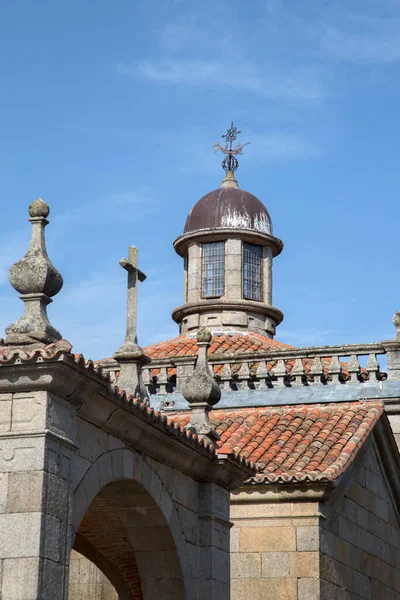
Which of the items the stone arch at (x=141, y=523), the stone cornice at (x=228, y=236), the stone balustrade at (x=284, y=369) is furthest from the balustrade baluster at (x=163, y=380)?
the stone arch at (x=141, y=523)

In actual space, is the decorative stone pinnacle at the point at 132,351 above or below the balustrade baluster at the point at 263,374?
below

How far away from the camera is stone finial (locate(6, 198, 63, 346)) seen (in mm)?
10586

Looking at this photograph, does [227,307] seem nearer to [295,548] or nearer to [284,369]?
[284,369]

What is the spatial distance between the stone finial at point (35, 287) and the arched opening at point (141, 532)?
2.32 meters

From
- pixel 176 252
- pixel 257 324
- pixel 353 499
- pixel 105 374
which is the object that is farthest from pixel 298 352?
pixel 105 374

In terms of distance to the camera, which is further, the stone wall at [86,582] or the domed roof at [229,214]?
the domed roof at [229,214]

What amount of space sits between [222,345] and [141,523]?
39.4 ft

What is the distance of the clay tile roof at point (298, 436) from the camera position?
17188mm

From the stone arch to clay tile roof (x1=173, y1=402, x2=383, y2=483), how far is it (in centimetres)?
386

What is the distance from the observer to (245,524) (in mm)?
17172

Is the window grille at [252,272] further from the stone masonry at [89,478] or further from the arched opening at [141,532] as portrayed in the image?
the arched opening at [141,532]

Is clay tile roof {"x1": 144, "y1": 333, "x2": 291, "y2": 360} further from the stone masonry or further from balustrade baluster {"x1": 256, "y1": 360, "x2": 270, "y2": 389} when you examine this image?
the stone masonry

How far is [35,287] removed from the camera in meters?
10.7

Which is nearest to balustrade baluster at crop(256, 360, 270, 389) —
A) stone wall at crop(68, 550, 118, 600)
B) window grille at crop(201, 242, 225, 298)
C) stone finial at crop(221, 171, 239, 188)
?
stone wall at crop(68, 550, 118, 600)
